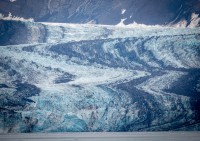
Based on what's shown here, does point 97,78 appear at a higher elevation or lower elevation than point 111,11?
lower

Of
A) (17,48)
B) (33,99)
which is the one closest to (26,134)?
(33,99)

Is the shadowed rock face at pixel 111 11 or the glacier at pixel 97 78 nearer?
the glacier at pixel 97 78

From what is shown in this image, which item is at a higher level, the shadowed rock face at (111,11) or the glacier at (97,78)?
the shadowed rock face at (111,11)

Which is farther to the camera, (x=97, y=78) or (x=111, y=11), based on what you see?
(x=111, y=11)

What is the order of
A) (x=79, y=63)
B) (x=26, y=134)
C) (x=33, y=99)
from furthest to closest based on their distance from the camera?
(x=79, y=63) < (x=33, y=99) < (x=26, y=134)

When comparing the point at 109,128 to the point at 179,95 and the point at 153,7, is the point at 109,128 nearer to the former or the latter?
the point at 179,95
